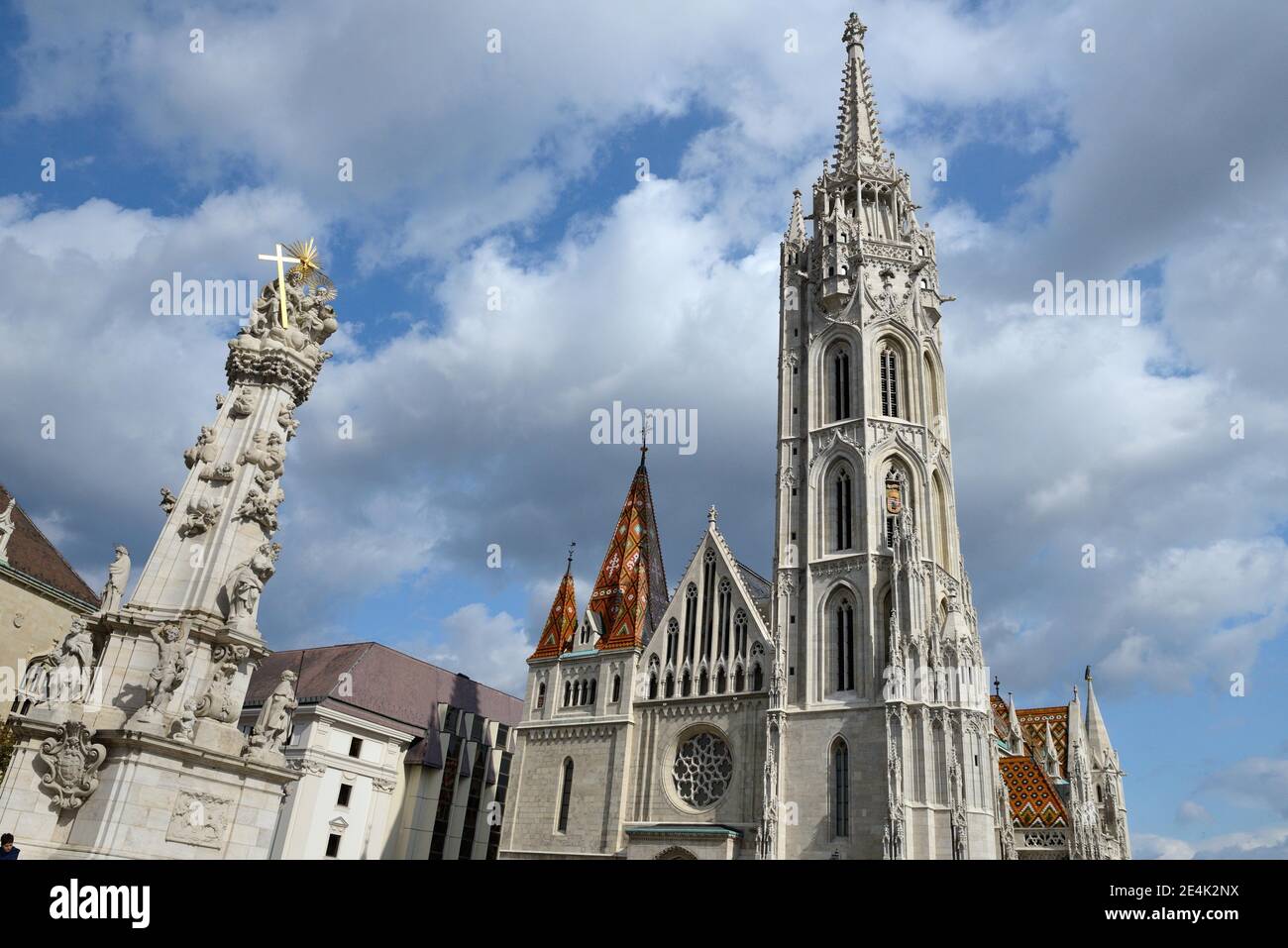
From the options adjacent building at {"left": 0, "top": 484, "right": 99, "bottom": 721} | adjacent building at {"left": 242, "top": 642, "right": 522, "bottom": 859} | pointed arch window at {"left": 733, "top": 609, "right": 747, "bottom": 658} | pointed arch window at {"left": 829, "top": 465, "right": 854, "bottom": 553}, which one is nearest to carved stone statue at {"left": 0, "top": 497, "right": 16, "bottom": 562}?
adjacent building at {"left": 0, "top": 484, "right": 99, "bottom": 721}

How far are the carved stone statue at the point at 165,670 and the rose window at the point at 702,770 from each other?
79.4ft

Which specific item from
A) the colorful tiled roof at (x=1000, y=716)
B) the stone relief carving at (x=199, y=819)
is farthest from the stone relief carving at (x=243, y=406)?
the colorful tiled roof at (x=1000, y=716)

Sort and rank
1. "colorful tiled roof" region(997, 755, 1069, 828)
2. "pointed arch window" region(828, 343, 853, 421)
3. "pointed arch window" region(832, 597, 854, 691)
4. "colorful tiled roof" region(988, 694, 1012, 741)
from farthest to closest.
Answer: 1. "colorful tiled roof" region(988, 694, 1012, 741)
2. "pointed arch window" region(828, 343, 853, 421)
3. "colorful tiled roof" region(997, 755, 1069, 828)
4. "pointed arch window" region(832, 597, 854, 691)

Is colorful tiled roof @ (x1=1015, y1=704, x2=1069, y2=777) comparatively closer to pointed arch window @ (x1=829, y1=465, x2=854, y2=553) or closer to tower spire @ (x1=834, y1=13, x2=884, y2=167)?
pointed arch window @ (x1=829, y1=465, x2=854, y2=553)

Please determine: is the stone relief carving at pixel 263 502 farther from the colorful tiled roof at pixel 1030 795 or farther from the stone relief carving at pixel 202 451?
the colorful tiled roof at pixel 1030 795

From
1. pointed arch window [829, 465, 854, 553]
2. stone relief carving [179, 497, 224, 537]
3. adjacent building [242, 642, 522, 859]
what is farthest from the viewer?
adjacent building [242, 642, 522, 859]

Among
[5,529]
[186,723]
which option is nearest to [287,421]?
[186,723]

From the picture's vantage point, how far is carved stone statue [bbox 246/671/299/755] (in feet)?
49.4

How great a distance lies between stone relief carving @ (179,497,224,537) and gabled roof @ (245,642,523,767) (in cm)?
2553

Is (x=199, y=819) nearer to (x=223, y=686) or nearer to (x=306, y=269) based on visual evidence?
(x=223, y=686)

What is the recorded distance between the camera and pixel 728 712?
1387 inches

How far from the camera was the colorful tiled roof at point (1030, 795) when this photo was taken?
3600 centimetres

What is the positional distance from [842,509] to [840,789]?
1160 cm
